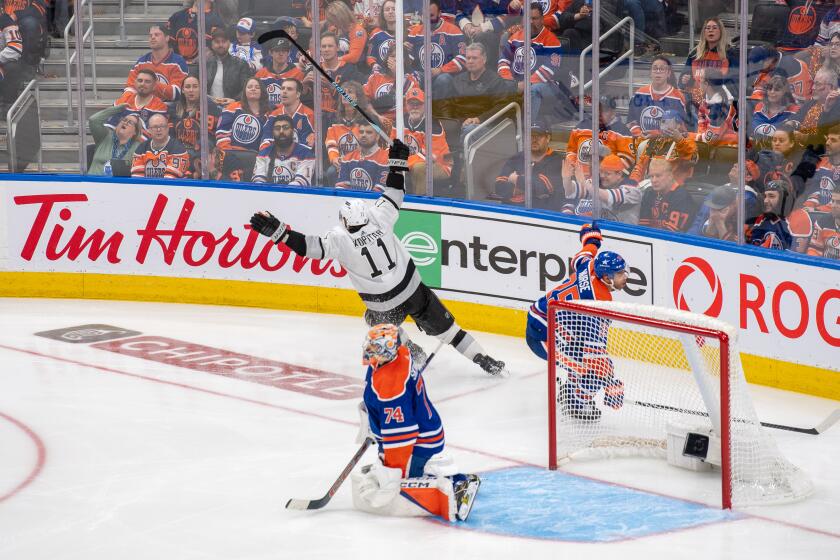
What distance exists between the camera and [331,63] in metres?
9.74

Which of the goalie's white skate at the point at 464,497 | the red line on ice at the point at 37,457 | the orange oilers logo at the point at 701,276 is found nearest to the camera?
the goalie's white skate at the point at 464,497

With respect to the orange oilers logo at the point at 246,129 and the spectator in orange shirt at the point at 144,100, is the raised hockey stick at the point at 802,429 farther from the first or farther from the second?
the spectator in orange shirt at the point at 144,100

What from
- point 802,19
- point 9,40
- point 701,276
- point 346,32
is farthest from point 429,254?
point 9,40

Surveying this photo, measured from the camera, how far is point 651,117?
8477 mm

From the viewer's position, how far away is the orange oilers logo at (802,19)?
7742 millimetres

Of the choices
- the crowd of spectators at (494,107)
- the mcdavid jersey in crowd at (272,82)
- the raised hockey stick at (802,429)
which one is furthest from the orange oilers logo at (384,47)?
the raised hockey stick at (802,429)

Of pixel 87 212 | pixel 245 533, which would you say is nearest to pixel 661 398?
pixel 245 533

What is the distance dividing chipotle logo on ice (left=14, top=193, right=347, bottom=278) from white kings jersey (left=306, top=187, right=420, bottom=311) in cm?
225

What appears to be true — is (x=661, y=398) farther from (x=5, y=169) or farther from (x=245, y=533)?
(x=5, y=169)

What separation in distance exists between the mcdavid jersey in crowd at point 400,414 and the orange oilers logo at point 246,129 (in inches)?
188

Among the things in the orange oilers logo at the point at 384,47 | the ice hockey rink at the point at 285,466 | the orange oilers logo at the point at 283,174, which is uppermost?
the orange oilers logo at the point at 384,47

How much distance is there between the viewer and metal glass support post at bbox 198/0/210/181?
10047 millimetres

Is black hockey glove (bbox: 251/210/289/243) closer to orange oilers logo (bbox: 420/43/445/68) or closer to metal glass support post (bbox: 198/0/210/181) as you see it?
orange oilers logo (bbox: 420/43/445/68)

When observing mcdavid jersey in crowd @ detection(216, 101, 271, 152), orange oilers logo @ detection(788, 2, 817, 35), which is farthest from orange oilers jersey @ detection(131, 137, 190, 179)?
orange oilers logo @ detection(788, 2, 817, 35)
